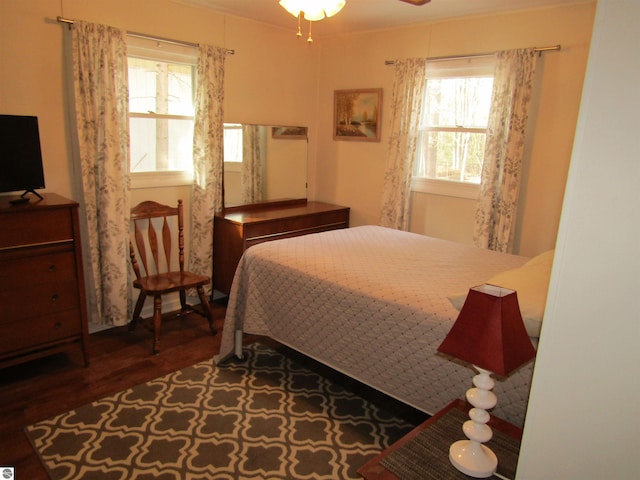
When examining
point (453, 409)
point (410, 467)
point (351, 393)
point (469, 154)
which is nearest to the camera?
point (410, 467)

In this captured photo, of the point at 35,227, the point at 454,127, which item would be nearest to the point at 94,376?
the point at 35,227

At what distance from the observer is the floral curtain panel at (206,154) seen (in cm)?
369

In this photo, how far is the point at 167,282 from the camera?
3311mm

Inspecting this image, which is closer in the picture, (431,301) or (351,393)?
(431,301)

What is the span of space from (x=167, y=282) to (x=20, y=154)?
1.27 metres

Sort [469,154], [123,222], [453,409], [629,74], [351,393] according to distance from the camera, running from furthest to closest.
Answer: [469,154], [123,222], [351,393], [453,409], [629,74]

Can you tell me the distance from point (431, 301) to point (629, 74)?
152cm

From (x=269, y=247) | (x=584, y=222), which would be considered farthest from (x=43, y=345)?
(x=584, y=222)

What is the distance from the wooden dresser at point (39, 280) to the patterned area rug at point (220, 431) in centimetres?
56

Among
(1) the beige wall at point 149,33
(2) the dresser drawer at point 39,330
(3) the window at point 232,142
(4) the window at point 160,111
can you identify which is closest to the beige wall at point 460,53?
(1) the beige wall at point 149,33

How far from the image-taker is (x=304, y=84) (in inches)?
185

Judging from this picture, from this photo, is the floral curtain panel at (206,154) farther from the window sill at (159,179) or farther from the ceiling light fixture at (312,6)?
the ceiling light fixture at (312,6)

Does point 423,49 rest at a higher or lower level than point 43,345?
higher

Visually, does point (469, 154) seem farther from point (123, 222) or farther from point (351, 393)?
point (123, 222)
